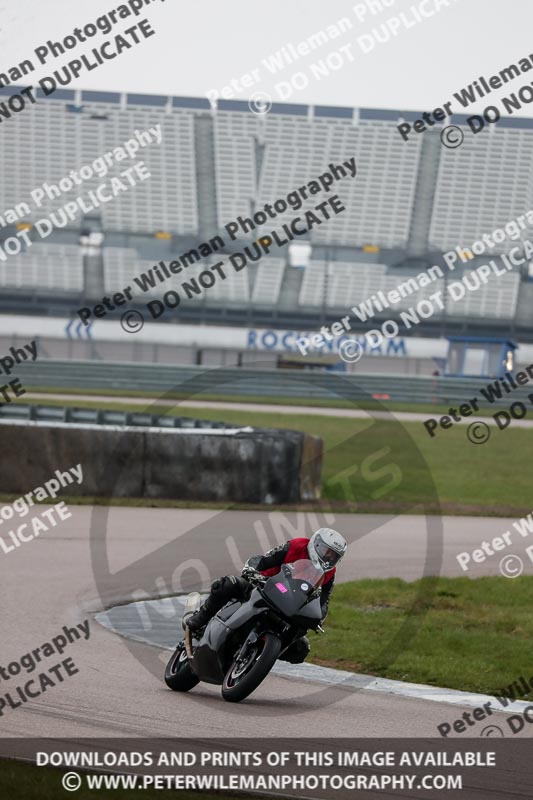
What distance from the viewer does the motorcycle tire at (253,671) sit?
23.1ft

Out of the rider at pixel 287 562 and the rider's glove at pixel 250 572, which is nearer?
the rider at pixel 287 562

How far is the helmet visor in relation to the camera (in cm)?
722

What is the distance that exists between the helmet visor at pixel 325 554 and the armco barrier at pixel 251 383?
2948cm

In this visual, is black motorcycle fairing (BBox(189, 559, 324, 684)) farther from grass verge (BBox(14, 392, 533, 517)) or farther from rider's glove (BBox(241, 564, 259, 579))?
grass verge (BBox(14, 392, 533, 517))

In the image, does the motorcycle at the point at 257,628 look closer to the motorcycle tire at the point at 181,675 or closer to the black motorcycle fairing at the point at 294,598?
the black motorcycle fairing at the point at 294,598

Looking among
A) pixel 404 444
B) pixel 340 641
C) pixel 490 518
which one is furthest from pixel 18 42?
pixel 404 444

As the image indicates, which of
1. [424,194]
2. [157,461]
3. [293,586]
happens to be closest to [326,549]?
[293,586]

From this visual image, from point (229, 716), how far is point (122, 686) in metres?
0.97

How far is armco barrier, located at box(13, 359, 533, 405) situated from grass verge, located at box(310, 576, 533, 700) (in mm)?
24884

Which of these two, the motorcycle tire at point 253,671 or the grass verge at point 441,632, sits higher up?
the motorcycle tire at point 253,671

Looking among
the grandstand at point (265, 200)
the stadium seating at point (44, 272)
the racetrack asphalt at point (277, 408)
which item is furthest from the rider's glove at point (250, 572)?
the stadium seating at point (44, 272)

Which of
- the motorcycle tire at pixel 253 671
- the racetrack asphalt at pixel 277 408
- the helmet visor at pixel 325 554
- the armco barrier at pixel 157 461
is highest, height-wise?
the helmet visor at pixel 325 554

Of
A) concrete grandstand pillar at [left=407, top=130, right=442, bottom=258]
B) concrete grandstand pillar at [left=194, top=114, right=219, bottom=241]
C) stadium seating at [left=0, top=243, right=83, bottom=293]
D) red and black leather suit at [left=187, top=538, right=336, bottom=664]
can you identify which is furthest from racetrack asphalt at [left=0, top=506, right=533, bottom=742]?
concrete grandstand pillar at [left=194, top=114, right=219, bottom=241]

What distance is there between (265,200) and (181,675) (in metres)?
60.0
